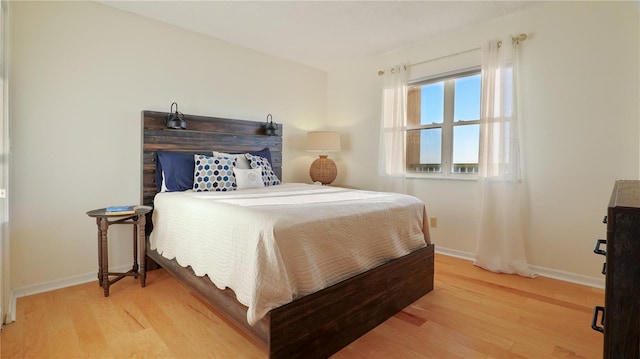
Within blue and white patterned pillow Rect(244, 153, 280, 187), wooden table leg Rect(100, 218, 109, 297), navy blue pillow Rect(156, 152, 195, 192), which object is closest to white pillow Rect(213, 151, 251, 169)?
blue and white patterned pillow Rect(244, 153, 280, 187)

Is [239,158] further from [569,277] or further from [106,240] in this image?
[569,277]

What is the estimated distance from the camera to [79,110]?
2.44 m

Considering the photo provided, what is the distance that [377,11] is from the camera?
2.71 m

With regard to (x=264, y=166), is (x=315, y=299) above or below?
below

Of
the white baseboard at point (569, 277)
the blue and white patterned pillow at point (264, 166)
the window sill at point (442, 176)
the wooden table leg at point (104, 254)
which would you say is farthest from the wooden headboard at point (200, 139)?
the white baseboard at point (569, 277)

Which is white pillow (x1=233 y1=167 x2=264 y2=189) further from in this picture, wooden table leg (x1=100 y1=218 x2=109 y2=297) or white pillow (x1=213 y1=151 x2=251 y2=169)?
wooden table leg (x1=100 y1=218 x2=109 y2=297)

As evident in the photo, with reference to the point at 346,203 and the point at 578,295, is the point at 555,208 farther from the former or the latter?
the point at 346,203

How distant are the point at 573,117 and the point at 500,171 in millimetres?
680

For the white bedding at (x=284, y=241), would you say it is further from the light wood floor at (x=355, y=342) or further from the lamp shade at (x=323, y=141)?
the lamp shade at (x=323, y=141)

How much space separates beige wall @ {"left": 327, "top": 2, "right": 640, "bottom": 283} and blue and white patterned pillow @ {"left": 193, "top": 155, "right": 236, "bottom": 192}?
2.41 m

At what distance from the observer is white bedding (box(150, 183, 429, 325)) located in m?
1.36

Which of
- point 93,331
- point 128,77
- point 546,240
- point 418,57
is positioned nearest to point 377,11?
point 418,57

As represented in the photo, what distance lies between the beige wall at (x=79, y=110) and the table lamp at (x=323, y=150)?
4.54ft

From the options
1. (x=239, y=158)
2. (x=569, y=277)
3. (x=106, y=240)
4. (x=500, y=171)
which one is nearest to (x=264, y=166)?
(x=239, y=158)
